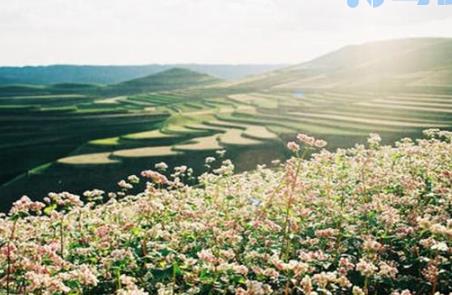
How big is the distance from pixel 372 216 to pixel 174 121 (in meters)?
51.3

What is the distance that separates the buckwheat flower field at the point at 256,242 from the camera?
16.8 ft

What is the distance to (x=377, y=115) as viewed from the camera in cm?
4541

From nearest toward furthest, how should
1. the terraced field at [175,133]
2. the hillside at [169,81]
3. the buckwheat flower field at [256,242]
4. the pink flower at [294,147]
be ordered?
the buckwheat flower field at [256,242] → the pink flower at [294,147] → the terraced field at [175,133] → the hillside at [169,81]

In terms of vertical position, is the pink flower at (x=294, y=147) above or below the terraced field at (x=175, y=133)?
above

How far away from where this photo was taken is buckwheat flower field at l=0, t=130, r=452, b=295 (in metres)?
5.11

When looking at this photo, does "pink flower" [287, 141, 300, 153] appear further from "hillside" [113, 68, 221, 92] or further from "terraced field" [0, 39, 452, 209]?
"hillside" [113, 68, 221, 92]

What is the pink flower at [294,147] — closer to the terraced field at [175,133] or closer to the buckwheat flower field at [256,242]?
the buckwheat flower field at [256,242]

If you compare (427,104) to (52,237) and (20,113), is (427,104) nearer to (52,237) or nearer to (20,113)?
(52,237)

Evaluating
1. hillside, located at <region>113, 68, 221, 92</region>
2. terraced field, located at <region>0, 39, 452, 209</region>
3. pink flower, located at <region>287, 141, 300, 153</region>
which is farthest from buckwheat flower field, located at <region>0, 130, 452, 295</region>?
hillside, located at <region>113, 68, 221, 92</region>

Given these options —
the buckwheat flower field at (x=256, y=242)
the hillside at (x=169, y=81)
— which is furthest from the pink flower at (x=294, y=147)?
the hillside at (x=169, y=81)

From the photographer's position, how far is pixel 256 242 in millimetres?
6645

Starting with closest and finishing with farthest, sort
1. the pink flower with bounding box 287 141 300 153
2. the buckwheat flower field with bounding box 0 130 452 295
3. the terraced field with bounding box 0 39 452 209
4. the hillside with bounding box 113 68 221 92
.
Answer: the buckwheat flower field with bounding box 0 130 452 295
the pink flower with bounding box 287 141 300 153
the terraced field with bounding box 0 39 452 209
the hillside with bounding box 113 68 221 92

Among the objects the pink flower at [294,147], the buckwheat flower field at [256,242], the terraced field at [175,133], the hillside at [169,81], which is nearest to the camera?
the buckwheat flower field at [256,242]

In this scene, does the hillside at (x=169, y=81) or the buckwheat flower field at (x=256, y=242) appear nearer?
the buckwheat flower field at (x=256, y=242)
